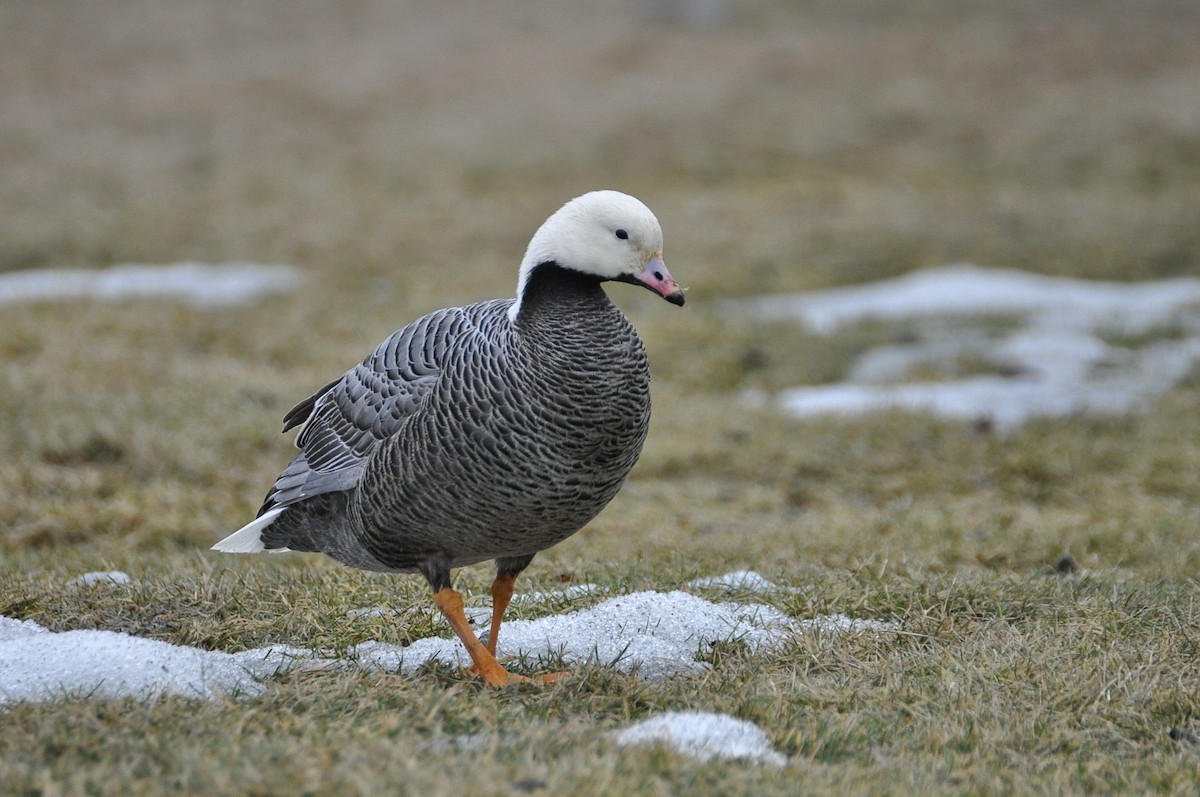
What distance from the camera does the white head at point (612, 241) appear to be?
4.43 metres

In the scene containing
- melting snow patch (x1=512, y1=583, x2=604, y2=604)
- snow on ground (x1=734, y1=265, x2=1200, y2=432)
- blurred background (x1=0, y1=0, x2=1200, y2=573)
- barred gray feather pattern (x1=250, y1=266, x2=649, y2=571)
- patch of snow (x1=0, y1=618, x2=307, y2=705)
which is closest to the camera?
patch of snow (x1=0, y1=618, x2=307, y2=705)

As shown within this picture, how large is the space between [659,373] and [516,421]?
7.40 m

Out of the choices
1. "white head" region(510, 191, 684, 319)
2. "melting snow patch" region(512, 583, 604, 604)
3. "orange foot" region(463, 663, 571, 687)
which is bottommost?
"melting snow patch" region(512, 583, 604, 604)

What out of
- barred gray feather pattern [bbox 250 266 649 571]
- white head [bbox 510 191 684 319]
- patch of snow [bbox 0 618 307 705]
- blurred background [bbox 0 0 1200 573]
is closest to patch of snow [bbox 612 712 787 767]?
barred gray feather pattern [bbox 250 266 649 571]

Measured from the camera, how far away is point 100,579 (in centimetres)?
541

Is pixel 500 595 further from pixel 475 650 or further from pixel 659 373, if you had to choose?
pixel 659 373

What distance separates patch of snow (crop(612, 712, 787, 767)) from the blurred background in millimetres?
2596

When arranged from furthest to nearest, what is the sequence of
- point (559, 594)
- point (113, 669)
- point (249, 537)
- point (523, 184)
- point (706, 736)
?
point (523, 184) → point (559, 594) → point (249, 537) → point (113, 669) → point (706, 736)

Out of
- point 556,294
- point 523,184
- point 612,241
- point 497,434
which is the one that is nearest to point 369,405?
point 497,434

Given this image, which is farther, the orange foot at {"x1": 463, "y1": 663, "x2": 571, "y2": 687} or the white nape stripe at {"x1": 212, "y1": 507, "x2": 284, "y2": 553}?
the white nape stripe at {"x1": 212, "y1": 507, "x2": 284, "y2": 553}

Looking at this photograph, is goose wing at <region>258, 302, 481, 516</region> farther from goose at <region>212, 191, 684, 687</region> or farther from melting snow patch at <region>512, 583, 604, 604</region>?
melting snow patch at <region>512, 583, 604, 604</region>

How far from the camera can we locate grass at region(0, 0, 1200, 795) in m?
3.88

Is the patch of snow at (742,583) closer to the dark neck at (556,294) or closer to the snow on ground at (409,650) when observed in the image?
the snow on ground at (409,650)

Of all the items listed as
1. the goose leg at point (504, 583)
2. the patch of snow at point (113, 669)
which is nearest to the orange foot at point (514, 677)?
the goose leg at point (504, 583)
